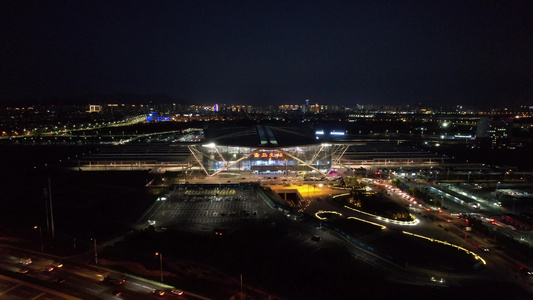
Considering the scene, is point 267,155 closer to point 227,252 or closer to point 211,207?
point 211,207

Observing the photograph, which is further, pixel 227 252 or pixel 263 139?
pixel 263 139

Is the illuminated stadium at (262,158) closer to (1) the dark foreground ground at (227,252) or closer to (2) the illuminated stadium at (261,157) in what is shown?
(2) the illuminated stadium at (261,157)

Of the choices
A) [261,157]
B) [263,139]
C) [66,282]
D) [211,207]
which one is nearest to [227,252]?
[66,282]

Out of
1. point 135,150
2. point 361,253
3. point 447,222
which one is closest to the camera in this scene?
point 361,253

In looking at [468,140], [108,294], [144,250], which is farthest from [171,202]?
[468,140]

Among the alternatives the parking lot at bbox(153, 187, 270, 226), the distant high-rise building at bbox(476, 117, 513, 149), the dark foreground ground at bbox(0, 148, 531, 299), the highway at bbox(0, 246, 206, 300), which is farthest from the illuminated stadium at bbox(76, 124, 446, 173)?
the distant high-rise building at bbox(476, 117, 513, 149)

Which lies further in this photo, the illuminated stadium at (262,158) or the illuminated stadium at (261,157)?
the illuminated stadium at (262,158)

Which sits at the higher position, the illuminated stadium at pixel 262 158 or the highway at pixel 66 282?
the illuminated stadium at pixel 262 158

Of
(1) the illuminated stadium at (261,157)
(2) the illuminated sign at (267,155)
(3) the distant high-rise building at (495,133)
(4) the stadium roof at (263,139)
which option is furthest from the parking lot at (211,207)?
(3) the distant high-rise building at (495,133)

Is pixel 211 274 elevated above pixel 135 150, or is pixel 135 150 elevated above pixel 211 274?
pixel 135 150

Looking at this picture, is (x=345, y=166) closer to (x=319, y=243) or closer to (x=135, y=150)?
(x=319, y=243)

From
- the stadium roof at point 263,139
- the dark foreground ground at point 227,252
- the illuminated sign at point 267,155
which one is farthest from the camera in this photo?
the illuminated sign at point 267,155
